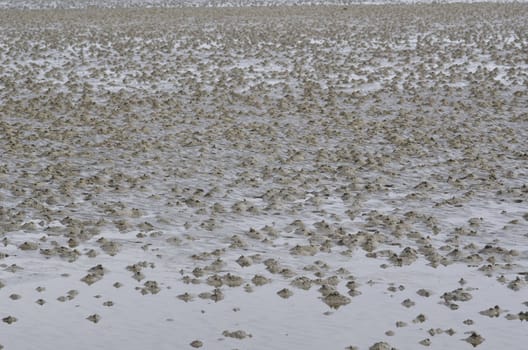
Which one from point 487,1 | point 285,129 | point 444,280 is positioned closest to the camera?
point 444,280

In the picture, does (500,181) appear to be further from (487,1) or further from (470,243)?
(487,1)

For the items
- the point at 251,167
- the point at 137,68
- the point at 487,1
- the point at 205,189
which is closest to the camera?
the point at 205,189

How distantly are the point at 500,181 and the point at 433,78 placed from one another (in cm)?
1599

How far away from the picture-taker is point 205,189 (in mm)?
21578

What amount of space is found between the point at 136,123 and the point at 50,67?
536 inches

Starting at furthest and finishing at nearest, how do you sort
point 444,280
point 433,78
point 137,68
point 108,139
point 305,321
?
1. point 137,68
2. point 433,78
3. point 108,139
4. point 444,280
5. point 305,321

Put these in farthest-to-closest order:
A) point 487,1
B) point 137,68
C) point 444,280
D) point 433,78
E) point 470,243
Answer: point 487,1, point 137,68, point 433,78, point 470,243, point 444,280

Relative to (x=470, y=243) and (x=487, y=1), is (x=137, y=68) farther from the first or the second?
(x=487, y=1)

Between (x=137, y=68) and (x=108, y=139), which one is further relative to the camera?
(x=137, y=68)

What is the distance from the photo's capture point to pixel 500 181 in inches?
874

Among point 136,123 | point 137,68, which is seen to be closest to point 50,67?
point 137,68

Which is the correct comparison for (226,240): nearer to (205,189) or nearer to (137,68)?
(205,189)

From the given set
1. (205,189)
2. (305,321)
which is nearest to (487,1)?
(205,189)

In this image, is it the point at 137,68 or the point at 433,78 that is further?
the point at 137,68
